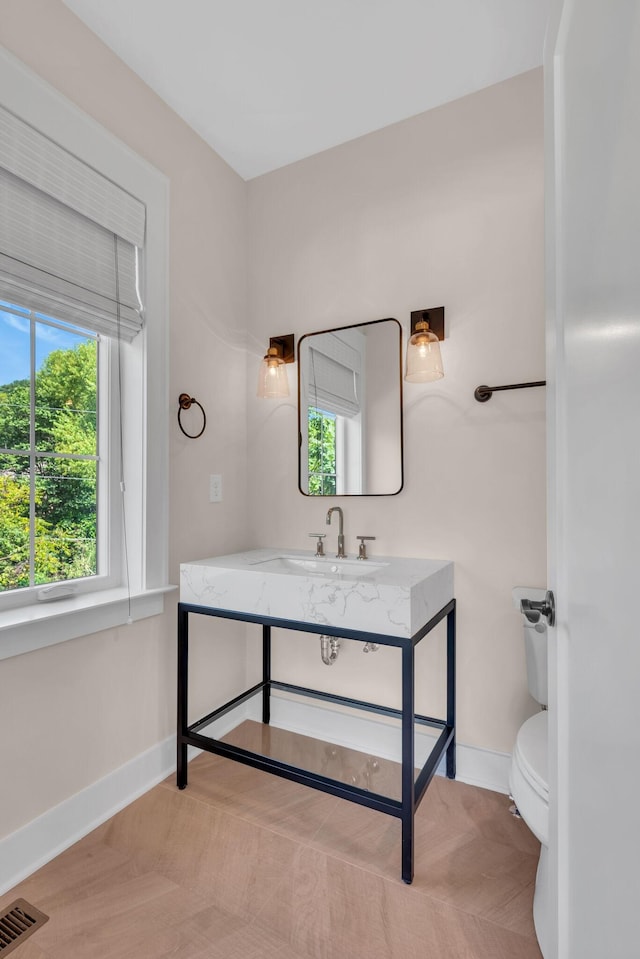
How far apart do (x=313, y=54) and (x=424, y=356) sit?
1100mm

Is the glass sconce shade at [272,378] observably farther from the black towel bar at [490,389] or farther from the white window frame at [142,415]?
the black towel bar at [490,389]

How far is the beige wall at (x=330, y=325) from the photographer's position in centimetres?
152

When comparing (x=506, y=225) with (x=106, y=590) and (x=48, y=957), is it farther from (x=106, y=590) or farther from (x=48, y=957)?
(x=48, y=957)

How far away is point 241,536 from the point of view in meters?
2.25

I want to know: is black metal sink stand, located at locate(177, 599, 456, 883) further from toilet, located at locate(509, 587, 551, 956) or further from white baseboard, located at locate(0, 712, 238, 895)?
toilet, located at locate(509, 587, 551, 956)

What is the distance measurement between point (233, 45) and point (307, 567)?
1860 millimetres

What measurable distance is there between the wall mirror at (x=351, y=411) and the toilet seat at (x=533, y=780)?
3.09 feet

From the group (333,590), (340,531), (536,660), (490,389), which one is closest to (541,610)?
(333,590)

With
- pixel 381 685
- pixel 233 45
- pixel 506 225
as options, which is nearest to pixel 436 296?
pixel 506 225

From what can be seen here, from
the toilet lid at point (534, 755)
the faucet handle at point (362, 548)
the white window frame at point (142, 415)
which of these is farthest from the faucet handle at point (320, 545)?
the toilet lid at point (534, 755)

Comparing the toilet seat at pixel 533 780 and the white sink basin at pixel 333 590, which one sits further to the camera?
the white sink basin at pixel 333 590

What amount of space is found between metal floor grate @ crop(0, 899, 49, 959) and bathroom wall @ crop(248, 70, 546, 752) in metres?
1.14

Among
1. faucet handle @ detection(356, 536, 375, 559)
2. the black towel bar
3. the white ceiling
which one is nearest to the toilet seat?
faucet handle @ detection(356, 536, 375, 559)

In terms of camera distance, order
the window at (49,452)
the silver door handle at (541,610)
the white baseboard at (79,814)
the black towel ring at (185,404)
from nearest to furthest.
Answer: the silver door handle at (541,610), the white baseboard at (79,814), the window at (49,452), the black towel ring at (185,404)
